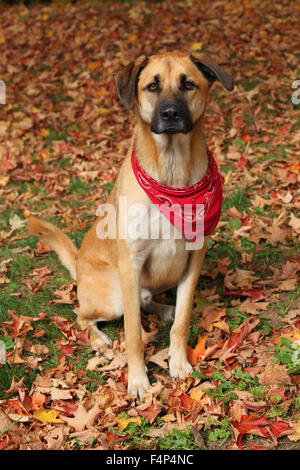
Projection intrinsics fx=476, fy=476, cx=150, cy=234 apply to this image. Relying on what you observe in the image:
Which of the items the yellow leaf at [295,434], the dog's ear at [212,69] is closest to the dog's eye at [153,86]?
the dog's ear at [212,69]

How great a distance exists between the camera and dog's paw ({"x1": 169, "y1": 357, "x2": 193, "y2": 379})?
10.7 feet

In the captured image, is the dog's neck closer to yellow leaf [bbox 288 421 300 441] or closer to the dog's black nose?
the dog's black nose

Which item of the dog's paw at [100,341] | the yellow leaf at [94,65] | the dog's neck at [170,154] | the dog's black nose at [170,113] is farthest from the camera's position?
the yellow leaf at [94,65]

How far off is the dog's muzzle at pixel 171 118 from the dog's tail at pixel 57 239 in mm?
1615

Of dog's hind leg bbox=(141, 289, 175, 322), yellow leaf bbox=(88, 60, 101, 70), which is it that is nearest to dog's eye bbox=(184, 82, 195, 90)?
dog's hind leg bbox=(141, 289, 175, 322)

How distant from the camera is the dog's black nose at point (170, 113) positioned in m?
2.85

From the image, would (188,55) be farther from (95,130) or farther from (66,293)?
(95,130)

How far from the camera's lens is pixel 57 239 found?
4.25 meters

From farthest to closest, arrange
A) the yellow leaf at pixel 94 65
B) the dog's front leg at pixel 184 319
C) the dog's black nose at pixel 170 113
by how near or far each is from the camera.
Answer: the yellow leaf at pixel 94 65
the dog's front leg at pixel 184 319
the dog's black nose at pixel 170 113

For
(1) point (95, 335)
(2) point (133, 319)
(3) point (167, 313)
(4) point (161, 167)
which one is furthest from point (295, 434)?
(4) point (161, 167)

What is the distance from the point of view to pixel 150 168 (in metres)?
3.13

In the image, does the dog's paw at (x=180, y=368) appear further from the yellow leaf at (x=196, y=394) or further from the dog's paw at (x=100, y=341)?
the dog's paw at (x=100, y=341)

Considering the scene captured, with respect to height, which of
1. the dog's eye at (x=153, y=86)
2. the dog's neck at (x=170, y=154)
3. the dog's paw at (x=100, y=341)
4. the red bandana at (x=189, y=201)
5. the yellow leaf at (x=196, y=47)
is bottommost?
the dog's paw at (x=100, y=341)

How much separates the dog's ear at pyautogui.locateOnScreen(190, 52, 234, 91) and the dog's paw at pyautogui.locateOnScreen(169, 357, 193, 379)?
73.6 inches
